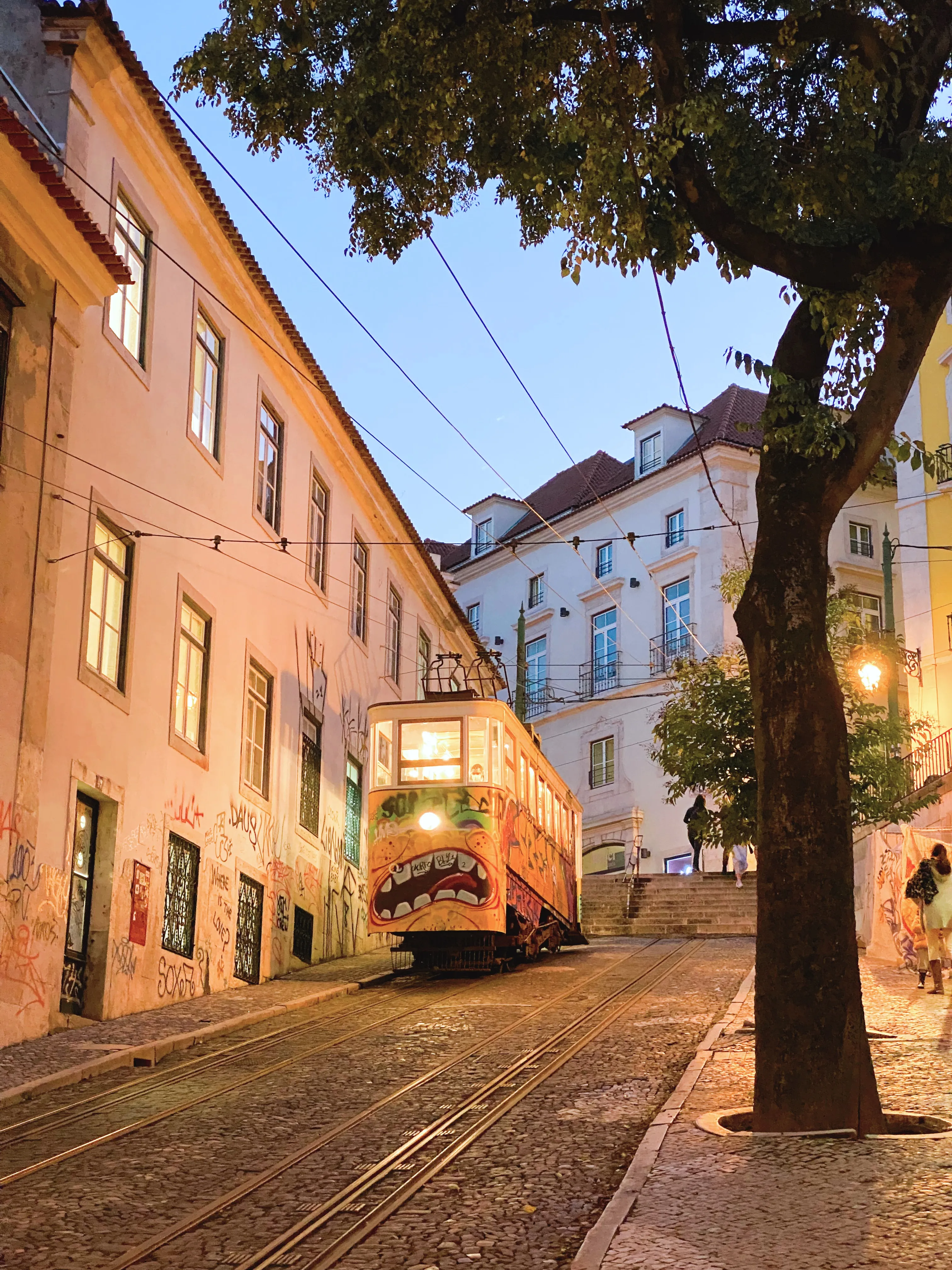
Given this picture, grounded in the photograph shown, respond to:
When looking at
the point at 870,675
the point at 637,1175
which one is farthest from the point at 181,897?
the point at 637,1175

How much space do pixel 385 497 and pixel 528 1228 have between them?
2202cm

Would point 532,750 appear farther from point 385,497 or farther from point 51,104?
point 51,104

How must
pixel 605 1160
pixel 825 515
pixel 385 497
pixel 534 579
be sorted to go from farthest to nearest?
pixel 534 579, pixel 385 497, pixel 825 515, pixel 605 1160

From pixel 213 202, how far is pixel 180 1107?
12.1 m

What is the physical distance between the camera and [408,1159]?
830 cm

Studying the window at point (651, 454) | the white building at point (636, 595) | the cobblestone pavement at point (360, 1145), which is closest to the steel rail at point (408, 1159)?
the cobblestone pavement at point (360, 1145)

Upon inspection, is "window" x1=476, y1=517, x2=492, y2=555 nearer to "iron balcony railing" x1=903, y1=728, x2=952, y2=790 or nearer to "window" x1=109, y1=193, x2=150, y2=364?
"iron balcony railing" x1=903, y1=728, x2=952, y2=790

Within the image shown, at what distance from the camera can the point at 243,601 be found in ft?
66.3

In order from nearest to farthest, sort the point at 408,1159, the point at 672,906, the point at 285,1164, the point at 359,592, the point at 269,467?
the point at 285,1164, the point at 408,1159, the point at 269,467, the point at 359,592, the point at 672,906

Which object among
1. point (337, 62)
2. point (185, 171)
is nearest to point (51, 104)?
point (185, 171)

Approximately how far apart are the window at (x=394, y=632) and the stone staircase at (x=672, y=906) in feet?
22.4

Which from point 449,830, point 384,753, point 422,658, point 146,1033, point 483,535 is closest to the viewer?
point 146,1033

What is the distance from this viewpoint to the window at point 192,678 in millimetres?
17781

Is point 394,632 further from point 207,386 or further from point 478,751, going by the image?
point 207,386
